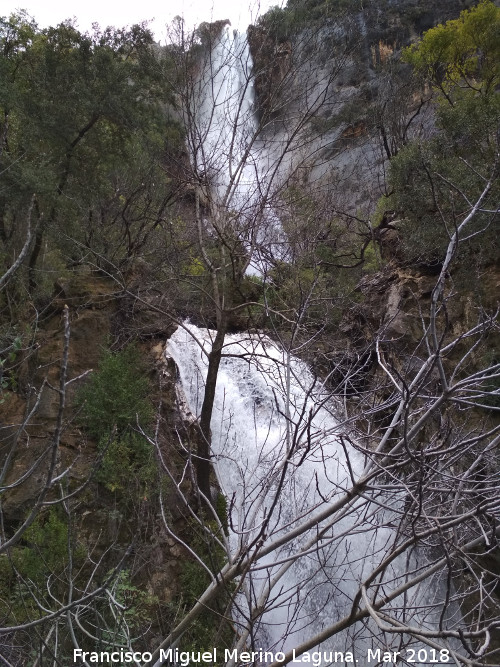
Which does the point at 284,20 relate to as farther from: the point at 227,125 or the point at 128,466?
the point at 128,466

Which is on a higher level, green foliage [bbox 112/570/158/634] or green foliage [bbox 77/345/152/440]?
green foliage [bbox 77/345/152/440]

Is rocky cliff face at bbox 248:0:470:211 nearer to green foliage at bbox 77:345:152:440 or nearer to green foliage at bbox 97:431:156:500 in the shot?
green foliage at bbox 77:345:152:440

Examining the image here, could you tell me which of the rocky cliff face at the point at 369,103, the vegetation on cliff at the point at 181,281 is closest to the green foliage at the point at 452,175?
the vegetation on cliff at the point at 181,281

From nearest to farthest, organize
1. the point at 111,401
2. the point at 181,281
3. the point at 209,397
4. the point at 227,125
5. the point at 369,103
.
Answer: the point at 209,397
the point at 111,401
the point at 227,125
the point at 181,281
the point at 369,103

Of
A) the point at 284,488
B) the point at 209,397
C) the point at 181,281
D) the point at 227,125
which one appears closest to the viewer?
the point at 209,397

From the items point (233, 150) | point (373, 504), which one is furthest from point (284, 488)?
point (233, 150)

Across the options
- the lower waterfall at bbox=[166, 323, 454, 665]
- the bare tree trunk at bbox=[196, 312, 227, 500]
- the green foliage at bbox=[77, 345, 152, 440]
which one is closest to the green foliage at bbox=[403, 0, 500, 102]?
the lower waterfall at bbox=[166, 323, 454, 665]

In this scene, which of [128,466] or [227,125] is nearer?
[128,466]

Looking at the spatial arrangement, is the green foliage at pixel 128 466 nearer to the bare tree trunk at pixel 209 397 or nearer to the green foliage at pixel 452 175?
the bare tree trunk at pixel 209 397

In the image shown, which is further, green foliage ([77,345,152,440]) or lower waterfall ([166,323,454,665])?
green foliage ([77,345,152,440])

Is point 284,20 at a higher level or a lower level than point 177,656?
higher

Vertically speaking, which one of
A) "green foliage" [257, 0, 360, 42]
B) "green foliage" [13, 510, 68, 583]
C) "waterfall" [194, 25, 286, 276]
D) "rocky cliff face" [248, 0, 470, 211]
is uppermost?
"rocky cliff face" [248, 0, 470, 211]

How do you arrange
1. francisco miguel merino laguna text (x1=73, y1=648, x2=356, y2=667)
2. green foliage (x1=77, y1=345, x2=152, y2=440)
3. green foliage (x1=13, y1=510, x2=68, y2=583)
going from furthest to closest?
green foliage (x1=77, y1=345, x2=152, y2=440)
green foliage (x1=13, y1=510, x2=68, y2=583)
francisco miguel merino laguna text (x1=73, y1=648, x2=356, y2=667)

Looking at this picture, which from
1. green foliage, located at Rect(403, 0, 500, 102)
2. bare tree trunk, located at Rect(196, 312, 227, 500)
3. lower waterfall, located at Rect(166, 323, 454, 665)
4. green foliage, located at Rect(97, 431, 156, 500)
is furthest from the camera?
green foliage, located at Rect(403, 0, 500, 102)
